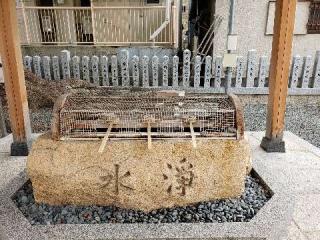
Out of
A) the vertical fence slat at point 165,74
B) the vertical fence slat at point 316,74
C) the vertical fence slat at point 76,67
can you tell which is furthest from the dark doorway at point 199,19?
the vertical fence slat at point 76,67

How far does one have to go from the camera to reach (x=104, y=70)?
32.3 ft

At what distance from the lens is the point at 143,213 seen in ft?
12.5

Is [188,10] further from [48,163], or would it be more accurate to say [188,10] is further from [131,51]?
[48,163]

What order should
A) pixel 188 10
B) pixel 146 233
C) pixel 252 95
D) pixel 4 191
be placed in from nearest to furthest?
pixel 146 233 < pixel 4 191 < pixel 252 95 < pixel 188 10

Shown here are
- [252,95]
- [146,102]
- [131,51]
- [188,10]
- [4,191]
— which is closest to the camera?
[4,191]

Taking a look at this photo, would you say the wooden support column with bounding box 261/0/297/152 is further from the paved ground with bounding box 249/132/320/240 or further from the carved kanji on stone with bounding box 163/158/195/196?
the carved kanji on stone with bounding box 163/158/195/196

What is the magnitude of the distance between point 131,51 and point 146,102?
26.0 feet

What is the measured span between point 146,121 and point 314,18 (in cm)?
847

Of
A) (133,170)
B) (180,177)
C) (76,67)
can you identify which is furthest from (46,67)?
(180,177)

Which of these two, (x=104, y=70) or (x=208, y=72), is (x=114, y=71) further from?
(x=208, y=72)

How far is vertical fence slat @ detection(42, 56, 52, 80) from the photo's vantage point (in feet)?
32.6

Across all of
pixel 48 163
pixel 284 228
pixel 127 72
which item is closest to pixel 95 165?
pixel 48 163

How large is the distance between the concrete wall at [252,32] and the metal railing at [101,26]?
2165 mm

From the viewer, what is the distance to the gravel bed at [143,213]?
3.69 metres
